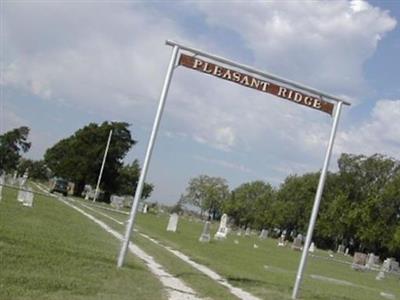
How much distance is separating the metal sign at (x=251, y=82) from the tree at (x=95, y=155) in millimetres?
76136

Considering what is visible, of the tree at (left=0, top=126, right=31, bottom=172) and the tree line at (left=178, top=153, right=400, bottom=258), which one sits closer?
the tree line at (left=178, top=153, right=400, bottom=258)

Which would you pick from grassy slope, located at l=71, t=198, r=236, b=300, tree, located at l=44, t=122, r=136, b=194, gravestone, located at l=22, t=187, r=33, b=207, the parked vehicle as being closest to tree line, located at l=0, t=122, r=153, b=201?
tree, located at l=44, t=122, r=136, b=194

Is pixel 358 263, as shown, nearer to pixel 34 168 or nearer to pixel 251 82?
pixel 251 82

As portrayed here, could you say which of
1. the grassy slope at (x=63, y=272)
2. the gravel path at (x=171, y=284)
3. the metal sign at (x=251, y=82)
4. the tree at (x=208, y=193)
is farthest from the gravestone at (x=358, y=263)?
the tree at (x=208, y=193)

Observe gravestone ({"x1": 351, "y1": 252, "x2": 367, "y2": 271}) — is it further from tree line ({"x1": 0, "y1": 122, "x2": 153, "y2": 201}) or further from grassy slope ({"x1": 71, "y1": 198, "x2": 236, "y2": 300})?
tree line ({"x1": 0, "y1": 122, "x2": 153, "y2": 201})

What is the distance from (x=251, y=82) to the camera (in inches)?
606

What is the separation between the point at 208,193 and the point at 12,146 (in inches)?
1740

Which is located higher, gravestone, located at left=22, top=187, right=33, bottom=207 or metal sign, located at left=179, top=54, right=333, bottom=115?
metal sign, located at left=179, top=54, right=333, bottom=115

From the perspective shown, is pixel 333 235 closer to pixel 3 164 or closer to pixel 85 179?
pixel 85 179

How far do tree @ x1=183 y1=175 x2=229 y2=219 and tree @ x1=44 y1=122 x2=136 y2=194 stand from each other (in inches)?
2091

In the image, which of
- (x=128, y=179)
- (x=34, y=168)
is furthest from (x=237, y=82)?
(x=34, y=168)

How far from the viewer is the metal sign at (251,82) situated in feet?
49.8

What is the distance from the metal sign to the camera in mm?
15172

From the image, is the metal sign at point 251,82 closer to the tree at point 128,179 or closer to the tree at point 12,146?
the tree at point 128,179
